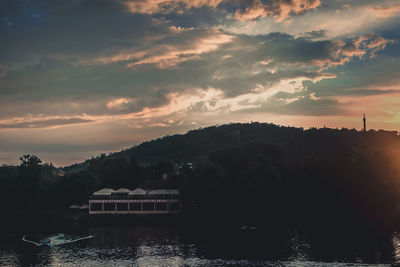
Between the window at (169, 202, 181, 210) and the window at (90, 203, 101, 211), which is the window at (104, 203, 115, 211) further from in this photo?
the window at (169, 202, 181, 210)

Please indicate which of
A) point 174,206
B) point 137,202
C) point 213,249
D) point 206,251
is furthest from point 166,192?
point 206,251

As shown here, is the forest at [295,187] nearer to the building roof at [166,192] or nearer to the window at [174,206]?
the window at [174,206]

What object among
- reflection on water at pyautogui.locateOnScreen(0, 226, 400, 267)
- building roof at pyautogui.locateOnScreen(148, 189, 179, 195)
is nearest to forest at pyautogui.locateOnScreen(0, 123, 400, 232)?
building roof at pyautogui.locateOnScreen(148, 189, 179, 195)

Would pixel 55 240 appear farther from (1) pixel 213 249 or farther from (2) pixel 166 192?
(2) pixel 166 192

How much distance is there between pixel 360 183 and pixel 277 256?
56034 millimetres

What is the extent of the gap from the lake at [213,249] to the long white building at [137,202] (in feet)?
124

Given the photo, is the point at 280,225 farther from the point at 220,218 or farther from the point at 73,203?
the point at 73,203

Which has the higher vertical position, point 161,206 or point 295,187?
point 295,187

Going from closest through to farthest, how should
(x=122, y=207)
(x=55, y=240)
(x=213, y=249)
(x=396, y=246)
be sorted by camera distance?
(x=396, y=246)
(x=213, y=249)
(x=55, y=240)
(x=122, y=207)

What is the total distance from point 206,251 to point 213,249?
174 centimetres

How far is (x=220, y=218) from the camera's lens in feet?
334

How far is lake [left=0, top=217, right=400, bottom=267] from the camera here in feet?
193

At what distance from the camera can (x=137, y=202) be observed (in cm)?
12706

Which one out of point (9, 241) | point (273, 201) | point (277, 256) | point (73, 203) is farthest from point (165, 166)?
point (277, 256)
